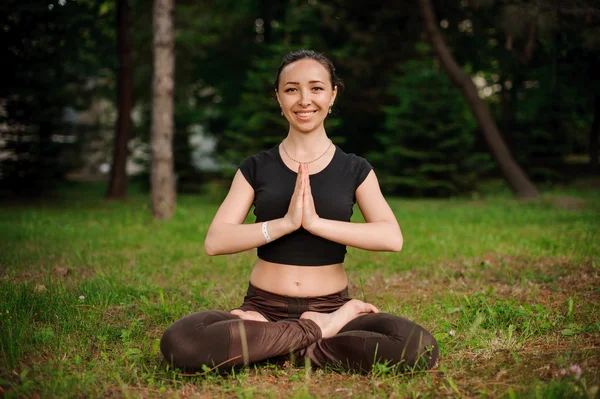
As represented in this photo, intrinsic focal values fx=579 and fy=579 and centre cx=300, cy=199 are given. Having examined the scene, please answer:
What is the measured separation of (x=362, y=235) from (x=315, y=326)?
59cm

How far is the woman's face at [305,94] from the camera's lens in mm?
3561

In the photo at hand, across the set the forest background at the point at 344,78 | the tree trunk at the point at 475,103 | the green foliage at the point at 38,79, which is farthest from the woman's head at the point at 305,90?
the tree trunk at the point at 475,103

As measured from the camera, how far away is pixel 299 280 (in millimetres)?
3506

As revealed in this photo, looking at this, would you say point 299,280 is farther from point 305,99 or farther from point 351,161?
point 305,99

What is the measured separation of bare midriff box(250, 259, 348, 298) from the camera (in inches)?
138

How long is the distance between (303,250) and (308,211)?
0.34 m

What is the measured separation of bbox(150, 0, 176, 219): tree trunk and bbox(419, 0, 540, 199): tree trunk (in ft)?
23.5

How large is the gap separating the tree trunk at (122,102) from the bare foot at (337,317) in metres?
14.4

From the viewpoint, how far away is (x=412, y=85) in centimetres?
1862

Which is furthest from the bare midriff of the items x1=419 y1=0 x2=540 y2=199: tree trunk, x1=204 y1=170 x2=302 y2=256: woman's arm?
x1=419 y1=0 x2=540 y2=199: tree trunk

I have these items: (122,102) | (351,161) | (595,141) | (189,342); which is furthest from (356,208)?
(595,141)

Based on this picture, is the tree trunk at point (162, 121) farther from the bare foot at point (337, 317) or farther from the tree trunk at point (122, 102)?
the bare foot at point (337, 317)

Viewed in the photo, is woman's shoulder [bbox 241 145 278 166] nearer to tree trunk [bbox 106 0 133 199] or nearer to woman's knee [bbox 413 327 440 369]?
woman's knee [bbox 413 327 440 369]

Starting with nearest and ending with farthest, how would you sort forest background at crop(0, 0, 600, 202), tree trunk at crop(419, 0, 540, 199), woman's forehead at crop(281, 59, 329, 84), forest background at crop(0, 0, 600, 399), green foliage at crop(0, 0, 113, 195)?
forest background at crop(0, 0, 600, 399), woman's forehead at crop(281, 59, 329, 84), green foliage at crop(0, 0, 113, 195), forest background at crop(0, 0, 600, 202), tree trunk at crop(419, 0, 540, 199)
